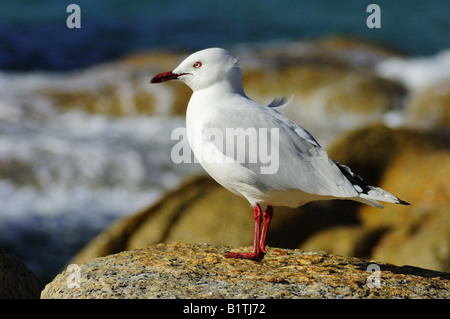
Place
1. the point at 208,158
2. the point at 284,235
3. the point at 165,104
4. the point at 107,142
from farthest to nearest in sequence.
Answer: the point at 165,104, the point at 107,142, the point at 284,235, the point at 208,158

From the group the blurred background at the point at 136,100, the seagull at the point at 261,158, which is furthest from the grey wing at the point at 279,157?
the blurred background at the point at 136,100

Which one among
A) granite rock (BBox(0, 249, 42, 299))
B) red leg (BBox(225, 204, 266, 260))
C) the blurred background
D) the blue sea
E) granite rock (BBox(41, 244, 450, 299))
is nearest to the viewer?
granite rock (BBox(41, 244, 450, 299))

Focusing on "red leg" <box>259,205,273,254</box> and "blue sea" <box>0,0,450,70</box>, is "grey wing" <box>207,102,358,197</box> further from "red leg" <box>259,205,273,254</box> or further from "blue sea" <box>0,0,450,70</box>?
"blue sea" <box>0,0,450,70</box>

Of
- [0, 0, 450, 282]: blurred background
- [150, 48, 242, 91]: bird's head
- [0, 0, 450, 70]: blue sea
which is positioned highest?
[150, 48, 242, 91]: bird's head

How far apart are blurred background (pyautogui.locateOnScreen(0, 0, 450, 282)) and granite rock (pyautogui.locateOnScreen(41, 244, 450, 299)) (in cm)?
252

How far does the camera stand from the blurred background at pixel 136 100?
10.5 m

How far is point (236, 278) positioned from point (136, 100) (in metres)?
12.1

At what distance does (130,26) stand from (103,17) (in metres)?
1.78

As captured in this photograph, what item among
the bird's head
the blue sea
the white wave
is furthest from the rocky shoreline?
the blue sea

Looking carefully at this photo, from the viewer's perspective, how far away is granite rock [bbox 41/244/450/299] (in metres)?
4.05

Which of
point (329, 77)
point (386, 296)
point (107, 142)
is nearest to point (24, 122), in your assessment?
point (107, 142)

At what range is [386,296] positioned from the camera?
4.09 m

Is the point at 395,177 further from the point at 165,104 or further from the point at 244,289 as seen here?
the point at 165,104

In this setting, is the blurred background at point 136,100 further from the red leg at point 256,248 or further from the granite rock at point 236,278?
the red leg at point 256,248
